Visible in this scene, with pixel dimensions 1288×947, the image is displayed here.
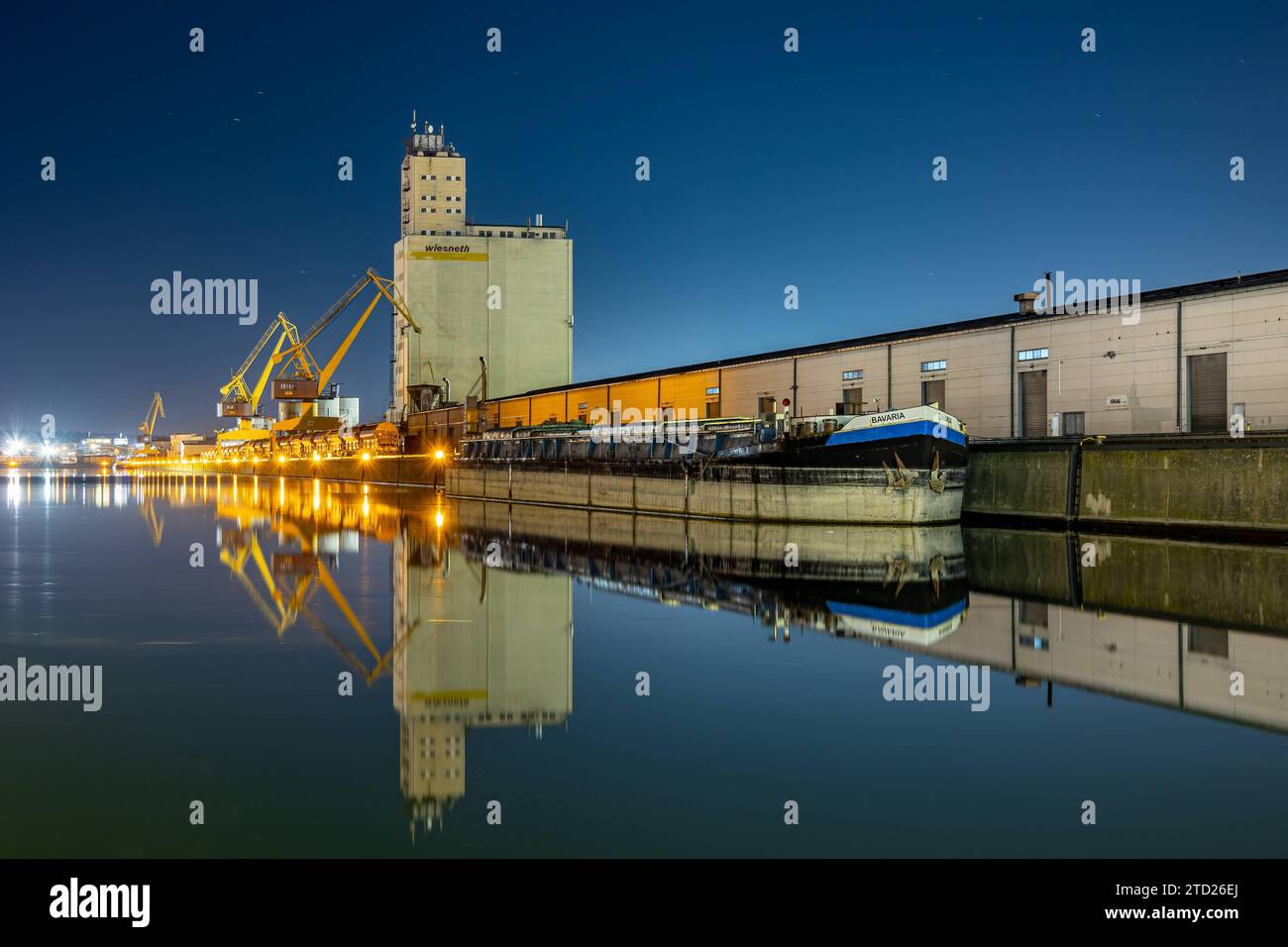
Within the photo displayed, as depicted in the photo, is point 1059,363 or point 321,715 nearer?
point 321,715

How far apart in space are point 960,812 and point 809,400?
4694 centimetres

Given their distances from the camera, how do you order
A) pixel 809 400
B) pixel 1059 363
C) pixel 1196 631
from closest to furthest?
pixel 1196 631, pixel 1059 363, pixel 809 400

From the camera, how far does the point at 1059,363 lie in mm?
41188

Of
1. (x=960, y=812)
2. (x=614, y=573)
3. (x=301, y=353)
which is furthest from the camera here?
(x=301, y=353)

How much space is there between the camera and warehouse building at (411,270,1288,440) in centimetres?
3434

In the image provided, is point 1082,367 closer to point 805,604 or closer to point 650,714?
point 805,604

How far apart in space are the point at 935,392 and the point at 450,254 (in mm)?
87697

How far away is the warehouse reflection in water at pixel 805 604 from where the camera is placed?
12.2 m

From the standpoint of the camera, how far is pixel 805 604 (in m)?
20.1

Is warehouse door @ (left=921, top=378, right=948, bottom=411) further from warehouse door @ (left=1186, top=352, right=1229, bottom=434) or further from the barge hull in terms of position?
warehouse door @ (left=1186, top=352, right=1229, bottom=434)

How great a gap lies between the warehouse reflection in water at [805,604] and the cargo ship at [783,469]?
1.16m

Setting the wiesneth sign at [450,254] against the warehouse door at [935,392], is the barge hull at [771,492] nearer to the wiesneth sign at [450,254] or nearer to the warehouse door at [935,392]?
the warehouse door at [935,392]
